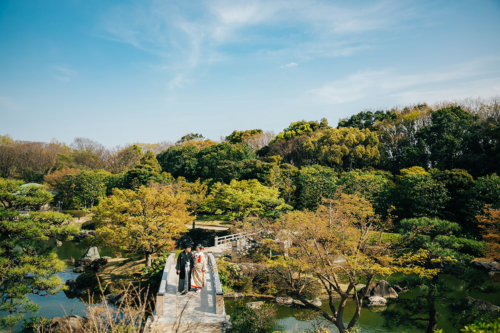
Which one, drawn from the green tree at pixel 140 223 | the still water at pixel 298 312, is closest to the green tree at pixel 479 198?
the still water at pixel 298 312

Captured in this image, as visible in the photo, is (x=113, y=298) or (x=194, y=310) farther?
(x=113, y=298)

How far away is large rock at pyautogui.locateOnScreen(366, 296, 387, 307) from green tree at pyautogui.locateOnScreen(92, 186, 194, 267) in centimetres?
815

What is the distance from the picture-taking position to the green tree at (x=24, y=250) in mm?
7656

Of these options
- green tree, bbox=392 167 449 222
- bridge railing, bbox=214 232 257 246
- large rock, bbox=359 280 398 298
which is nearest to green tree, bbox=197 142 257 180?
bridge railing, bbox=214 232 257 246

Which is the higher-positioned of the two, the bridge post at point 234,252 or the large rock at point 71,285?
the bridge post at point 234,252

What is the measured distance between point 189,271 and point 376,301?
24.3 feet

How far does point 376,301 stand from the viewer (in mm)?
11078

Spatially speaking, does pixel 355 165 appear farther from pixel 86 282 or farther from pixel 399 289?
pixel 86 282

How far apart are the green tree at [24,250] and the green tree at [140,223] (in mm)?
3698

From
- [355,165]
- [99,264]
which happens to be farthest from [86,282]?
[355,165]

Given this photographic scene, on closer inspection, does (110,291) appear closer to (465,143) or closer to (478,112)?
(465,143)

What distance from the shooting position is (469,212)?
15.6 metres

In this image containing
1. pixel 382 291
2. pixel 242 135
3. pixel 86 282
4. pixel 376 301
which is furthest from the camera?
pixel 242 135

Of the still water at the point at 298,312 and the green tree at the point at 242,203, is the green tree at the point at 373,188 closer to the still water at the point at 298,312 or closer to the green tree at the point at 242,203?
the green tree at the point at 242,203
